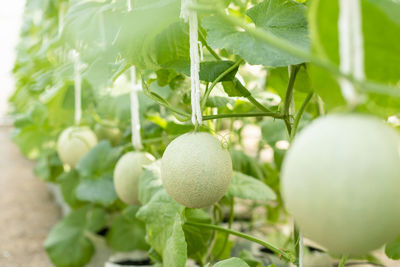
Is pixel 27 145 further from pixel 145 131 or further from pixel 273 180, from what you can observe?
pixel 273 180

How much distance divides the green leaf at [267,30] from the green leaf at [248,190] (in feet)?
1.48

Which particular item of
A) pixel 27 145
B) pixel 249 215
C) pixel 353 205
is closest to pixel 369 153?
pixel 353 205

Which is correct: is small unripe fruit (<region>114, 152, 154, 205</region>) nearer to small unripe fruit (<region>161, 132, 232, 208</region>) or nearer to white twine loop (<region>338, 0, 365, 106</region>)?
small unripe fruit (<region>161, 132, 232, 208</region>)

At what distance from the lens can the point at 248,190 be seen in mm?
1119

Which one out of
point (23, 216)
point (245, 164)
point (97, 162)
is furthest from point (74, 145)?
point (23, 216)

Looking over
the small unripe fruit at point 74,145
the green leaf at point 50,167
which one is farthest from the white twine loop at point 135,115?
the green leaf at point 50,167

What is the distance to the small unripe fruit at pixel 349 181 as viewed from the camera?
14.9 inches

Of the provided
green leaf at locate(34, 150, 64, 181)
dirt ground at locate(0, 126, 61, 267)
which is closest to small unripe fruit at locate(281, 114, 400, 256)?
dirt ground at locate(0, 126, 61, 267)

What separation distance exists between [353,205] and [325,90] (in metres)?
0.15

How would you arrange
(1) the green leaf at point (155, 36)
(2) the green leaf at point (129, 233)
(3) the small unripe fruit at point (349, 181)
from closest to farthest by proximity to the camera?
(3) the small unripe fruit at point (349, 181), (1) the green leaf at point (155, 36), (2) the green leaf at point (129, 233)

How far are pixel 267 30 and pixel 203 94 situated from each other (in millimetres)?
308

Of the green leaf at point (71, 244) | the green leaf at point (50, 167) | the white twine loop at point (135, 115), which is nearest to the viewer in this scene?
the white twine loop at point (135, 115)

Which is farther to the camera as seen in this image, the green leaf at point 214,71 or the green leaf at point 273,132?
the green leaf at point 273,132

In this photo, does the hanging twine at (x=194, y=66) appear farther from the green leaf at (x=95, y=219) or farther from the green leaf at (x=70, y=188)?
the green leaf at (x=70, y=188)
